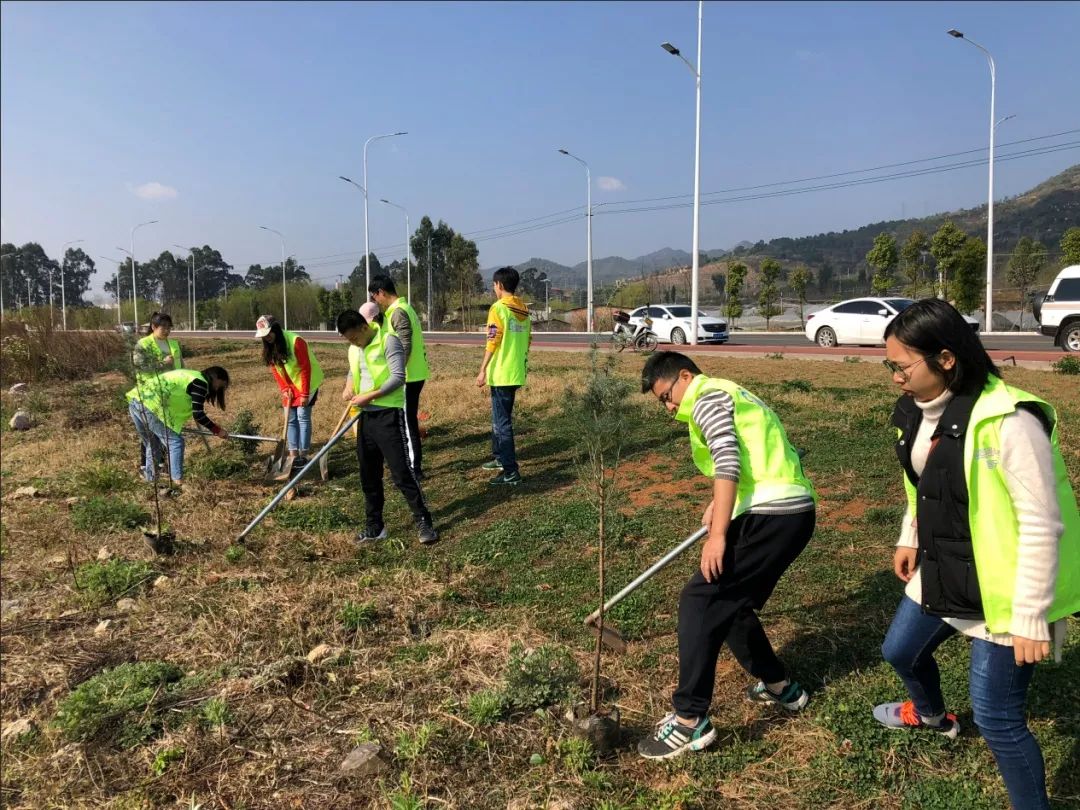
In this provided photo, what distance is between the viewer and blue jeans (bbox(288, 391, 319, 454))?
7.01m

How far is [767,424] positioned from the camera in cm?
254

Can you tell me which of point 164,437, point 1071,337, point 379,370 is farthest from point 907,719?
point 1071,337

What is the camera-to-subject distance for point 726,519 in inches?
95.8

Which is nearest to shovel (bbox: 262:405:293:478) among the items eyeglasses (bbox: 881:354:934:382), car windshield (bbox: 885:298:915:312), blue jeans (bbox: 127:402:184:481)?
blue jeans (bbox: 127:402:184:481)

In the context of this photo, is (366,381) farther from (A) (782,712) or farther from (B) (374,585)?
(A) (782,712)

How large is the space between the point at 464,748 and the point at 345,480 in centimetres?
452

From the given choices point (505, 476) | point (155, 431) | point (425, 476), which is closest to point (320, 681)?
point (505, 476)

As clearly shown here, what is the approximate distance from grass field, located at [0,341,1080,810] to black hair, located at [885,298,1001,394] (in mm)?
1370

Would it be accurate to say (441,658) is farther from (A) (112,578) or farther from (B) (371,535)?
(A) (112,578)

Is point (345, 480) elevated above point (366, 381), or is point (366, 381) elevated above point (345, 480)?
point (366, 381)

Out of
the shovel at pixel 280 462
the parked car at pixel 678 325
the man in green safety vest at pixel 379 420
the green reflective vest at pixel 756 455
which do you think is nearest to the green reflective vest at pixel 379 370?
the man in green safety vest at pixel 379 420

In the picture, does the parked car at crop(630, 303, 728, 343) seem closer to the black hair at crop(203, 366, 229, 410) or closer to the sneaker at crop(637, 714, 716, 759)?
the black hair at crop(203, 366, 229, 410)

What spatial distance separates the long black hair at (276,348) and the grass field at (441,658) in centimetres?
125

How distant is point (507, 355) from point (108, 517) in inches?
138
